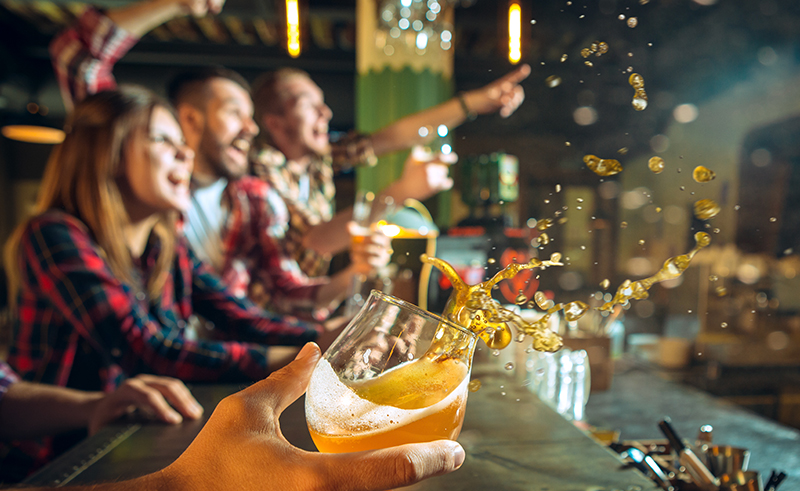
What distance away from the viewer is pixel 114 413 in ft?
3.22

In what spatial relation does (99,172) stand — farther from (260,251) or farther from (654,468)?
(654,468)

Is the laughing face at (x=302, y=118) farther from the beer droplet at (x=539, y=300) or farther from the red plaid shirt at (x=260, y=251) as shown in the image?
the beer droplet at (x=539, y=300)

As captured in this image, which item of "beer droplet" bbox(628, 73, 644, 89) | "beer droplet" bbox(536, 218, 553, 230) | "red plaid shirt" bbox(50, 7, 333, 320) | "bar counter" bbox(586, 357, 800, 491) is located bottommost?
"bar counter" bbox(586, 357, 800, 491)

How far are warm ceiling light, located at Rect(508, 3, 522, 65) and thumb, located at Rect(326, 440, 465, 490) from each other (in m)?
0.97

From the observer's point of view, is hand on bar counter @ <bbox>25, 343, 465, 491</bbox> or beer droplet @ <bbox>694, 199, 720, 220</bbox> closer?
hand on bar counter @ <bbox>25, 343, 465, 491</bbox>

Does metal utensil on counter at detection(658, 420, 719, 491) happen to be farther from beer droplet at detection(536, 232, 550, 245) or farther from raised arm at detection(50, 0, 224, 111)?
raised arm at detection(50, 0, 224, 111)

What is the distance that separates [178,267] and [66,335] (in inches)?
13.9

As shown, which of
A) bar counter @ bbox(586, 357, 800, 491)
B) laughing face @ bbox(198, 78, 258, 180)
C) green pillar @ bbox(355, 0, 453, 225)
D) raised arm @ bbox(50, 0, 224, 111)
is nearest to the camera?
bar counter @ bbox(586, 357, 800, 491)

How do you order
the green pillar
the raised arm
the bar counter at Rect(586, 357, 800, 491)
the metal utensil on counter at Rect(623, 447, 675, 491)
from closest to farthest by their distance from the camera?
the metal utensil on counter at Rect(623, 447, 675, 491)
the bar counter at Rect(586, 357, 800, 491)
the raised arm
the green pillar

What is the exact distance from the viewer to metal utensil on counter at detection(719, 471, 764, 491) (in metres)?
0.69

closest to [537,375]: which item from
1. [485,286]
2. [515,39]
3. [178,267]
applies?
[485,286]

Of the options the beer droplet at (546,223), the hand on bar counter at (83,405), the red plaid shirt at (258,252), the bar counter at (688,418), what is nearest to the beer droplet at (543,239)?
the beer droplet at (546,223)

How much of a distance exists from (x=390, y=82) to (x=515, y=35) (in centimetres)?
307

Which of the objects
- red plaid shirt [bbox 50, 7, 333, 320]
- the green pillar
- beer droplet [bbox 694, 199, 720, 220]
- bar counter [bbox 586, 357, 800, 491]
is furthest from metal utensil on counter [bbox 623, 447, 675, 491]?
the green pillar
